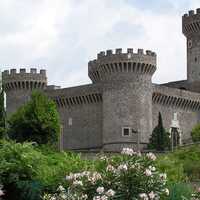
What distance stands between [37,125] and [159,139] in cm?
992

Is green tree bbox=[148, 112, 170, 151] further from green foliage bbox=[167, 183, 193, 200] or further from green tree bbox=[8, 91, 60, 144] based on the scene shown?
green foliage bbox=[167, 183, 193, 200]

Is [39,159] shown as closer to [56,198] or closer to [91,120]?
[56,198]

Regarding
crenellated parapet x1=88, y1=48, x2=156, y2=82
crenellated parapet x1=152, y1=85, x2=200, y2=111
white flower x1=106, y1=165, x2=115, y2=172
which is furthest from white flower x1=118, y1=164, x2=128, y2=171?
crenellated parapet x1=152, y1=85, x2=200, y2=111

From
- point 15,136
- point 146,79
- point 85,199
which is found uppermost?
point 146,79

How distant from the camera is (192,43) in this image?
281 feet

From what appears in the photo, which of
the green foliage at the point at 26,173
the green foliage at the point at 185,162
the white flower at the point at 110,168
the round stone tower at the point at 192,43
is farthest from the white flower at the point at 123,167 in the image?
the round stone tower at the point at 192,43

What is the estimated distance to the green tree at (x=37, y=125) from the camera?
211 ft

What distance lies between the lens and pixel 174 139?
251 ft

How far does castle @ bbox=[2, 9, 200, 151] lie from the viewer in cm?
7125

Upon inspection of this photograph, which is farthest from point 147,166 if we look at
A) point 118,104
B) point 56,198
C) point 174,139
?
point 174,139

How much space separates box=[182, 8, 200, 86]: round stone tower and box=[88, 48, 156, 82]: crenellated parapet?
11.6 metres

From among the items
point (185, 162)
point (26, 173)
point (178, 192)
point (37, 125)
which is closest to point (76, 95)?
point (37, 125)

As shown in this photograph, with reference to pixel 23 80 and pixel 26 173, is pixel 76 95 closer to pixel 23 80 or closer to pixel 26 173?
pixel 23 80

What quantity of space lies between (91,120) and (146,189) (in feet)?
181
